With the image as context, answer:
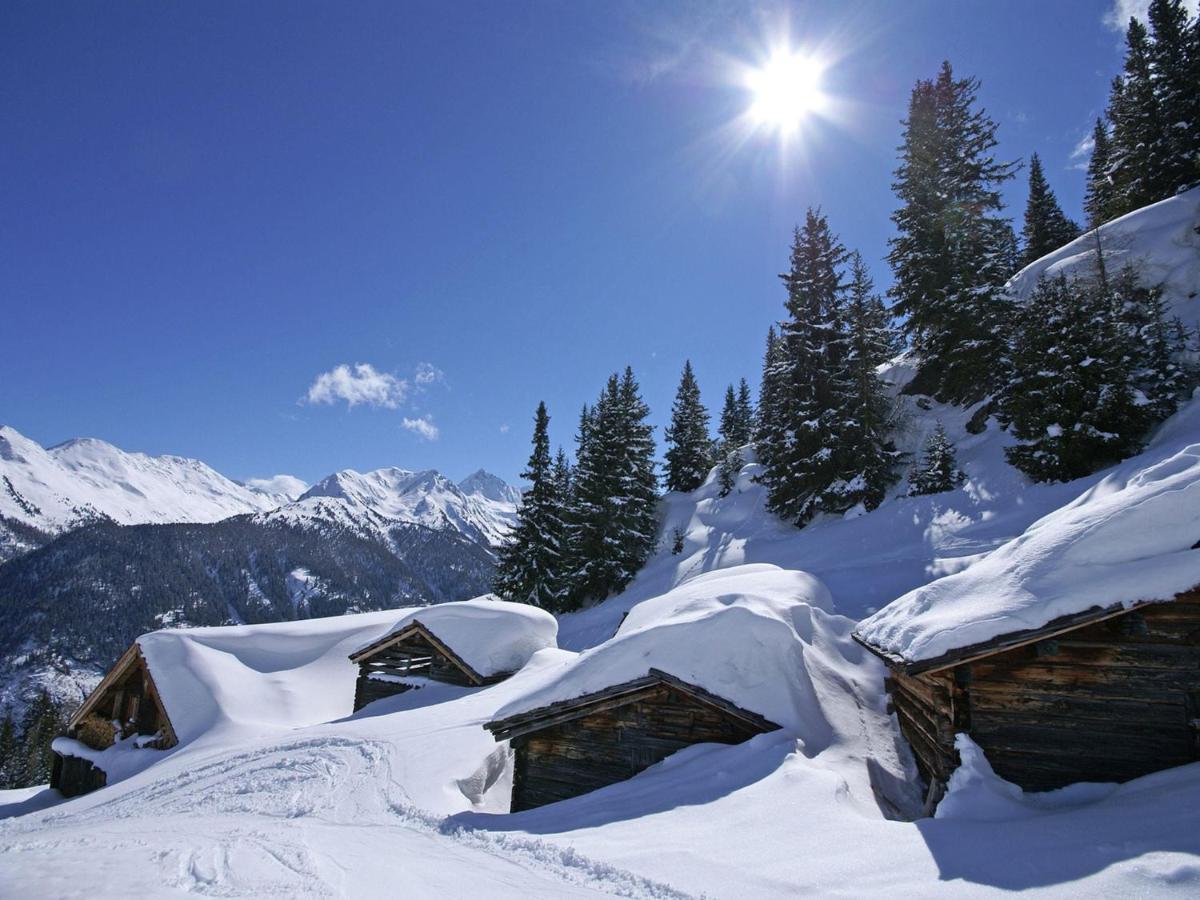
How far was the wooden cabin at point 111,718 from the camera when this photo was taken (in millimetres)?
22625

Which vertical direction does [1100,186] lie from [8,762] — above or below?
above

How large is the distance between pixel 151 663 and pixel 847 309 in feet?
115

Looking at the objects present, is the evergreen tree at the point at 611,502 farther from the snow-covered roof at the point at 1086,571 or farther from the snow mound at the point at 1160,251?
the snow-covered roof at the point at 1086,571

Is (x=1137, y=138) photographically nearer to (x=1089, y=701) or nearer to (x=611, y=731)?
(x=1089, y=701)

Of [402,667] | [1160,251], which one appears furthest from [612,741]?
[1160,251]

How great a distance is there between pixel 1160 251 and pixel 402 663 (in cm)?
3527

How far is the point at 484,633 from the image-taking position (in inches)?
853

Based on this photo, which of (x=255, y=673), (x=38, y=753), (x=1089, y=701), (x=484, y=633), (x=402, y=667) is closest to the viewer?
(x=1089, y=701)

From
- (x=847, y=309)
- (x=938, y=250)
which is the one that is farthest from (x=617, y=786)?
(x=938, y=250)

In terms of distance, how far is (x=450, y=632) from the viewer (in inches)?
846

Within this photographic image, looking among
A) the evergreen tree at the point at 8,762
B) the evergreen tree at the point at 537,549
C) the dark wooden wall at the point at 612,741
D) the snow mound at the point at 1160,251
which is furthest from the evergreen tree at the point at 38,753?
the snow mound at the point at 1160,251

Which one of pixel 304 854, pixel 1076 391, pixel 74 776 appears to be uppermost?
pixel 1076 391

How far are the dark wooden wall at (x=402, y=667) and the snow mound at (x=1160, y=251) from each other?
2932 centimetres

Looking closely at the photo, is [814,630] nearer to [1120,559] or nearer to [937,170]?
[1120,559]
